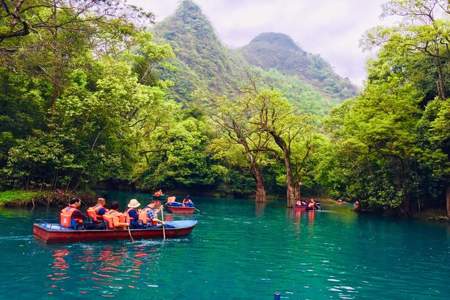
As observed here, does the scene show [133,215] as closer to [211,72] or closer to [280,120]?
[280,120]

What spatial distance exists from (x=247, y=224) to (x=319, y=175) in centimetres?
1959

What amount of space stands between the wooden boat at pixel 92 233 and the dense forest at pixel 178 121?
6.45 m

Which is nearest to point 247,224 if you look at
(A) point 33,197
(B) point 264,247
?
(B) point 264,247

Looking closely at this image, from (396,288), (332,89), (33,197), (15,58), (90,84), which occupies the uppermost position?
(332,89)

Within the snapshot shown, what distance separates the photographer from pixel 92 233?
1734 centimetres

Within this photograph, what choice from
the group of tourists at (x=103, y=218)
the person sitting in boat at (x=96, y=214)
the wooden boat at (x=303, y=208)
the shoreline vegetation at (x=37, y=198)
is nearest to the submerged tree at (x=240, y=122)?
the wooden boat at (x=303, y=208)

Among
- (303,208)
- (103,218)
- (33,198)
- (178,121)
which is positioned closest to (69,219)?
(103,218)

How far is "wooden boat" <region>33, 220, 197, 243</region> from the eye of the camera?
653 inches

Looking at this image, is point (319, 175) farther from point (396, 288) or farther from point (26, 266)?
point (26, 266)

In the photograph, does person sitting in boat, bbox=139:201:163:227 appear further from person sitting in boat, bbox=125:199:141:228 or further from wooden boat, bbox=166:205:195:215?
wooden boat, bbox=166:205:195:215

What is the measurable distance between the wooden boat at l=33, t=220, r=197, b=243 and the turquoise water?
0.36 m

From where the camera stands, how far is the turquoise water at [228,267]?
37.2 feet

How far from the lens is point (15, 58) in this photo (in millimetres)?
17891

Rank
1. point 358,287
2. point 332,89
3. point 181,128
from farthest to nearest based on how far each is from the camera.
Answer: point 332,89, point 181,128, point 358,287
